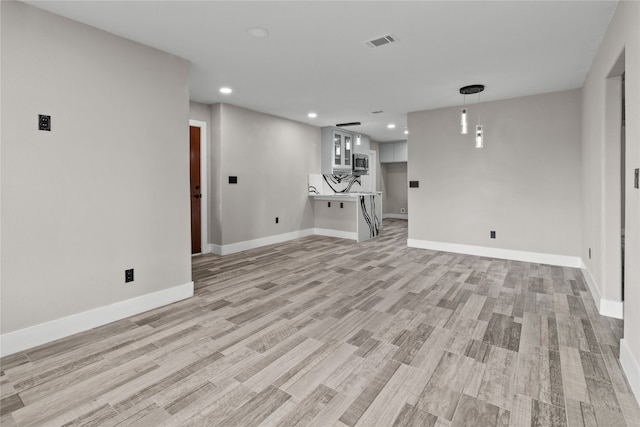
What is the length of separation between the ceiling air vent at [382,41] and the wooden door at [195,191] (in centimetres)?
326

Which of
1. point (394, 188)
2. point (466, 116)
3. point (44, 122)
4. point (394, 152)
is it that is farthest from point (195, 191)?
point (394, 188)

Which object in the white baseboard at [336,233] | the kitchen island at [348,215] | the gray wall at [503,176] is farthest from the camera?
the white baseboard at [336,233]

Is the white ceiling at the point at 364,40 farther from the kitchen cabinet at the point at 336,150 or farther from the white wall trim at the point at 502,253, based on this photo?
the kitchen cabinet at the point at 336,150

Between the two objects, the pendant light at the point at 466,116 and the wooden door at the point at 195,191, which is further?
the wooden door at the point at 195,191

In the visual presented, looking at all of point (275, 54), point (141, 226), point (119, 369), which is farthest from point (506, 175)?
point (119, 369)

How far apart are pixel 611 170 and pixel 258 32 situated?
10.7 ft

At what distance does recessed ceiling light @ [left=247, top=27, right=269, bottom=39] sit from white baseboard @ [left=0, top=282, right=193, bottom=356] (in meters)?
2.44

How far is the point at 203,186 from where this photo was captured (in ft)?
17.2

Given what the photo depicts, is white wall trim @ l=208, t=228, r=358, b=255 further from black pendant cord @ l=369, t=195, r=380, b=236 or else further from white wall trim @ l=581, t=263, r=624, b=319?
Result: white wall trim @ l=581, t=263, r=624, b=319

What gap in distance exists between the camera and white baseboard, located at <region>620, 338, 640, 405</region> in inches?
67.6

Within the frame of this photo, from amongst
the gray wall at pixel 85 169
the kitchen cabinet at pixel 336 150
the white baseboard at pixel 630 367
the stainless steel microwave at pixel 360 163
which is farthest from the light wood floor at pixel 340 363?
the stainless steel microwave at pixel 360 163

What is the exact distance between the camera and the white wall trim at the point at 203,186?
5.20 metres

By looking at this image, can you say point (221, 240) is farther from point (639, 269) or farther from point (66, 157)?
Result: point (639, 269)

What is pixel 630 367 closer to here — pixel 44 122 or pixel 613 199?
pixel 613 199
